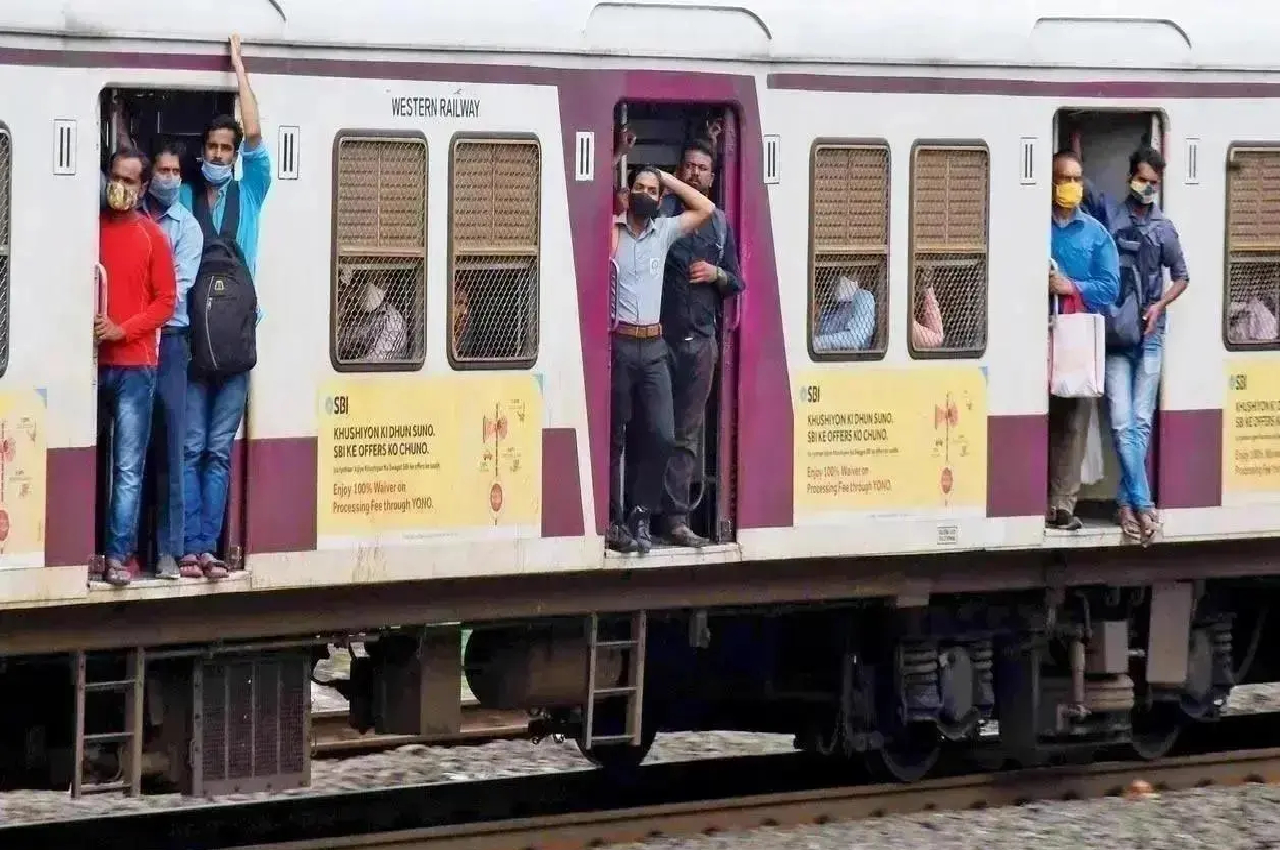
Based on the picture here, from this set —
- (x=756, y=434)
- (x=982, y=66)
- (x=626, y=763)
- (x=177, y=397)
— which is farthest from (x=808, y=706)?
(x=177, y=397)

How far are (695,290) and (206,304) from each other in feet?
7.24

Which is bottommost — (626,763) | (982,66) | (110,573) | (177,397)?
(626,763)

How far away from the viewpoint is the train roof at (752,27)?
994cm

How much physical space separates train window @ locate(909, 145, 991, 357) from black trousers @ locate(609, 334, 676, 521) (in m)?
1.27

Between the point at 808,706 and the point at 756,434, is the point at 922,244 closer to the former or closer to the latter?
the point at 756,434

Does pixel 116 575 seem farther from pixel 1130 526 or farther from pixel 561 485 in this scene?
pixel 1130 526

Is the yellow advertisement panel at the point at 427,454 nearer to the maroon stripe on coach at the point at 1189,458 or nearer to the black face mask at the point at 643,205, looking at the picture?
the black face mask at the point at 643,205

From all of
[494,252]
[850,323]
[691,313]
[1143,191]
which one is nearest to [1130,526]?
[1143,191]

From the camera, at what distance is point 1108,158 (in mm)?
12703

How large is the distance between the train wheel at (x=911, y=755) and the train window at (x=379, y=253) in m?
3.45

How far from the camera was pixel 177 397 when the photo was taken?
397 inches

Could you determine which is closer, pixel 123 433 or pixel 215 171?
pixel 123 433

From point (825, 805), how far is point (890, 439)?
5.33 ft

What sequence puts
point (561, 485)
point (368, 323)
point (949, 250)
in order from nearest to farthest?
point (368, 323) < point (561, 485) < point (949, 250)
